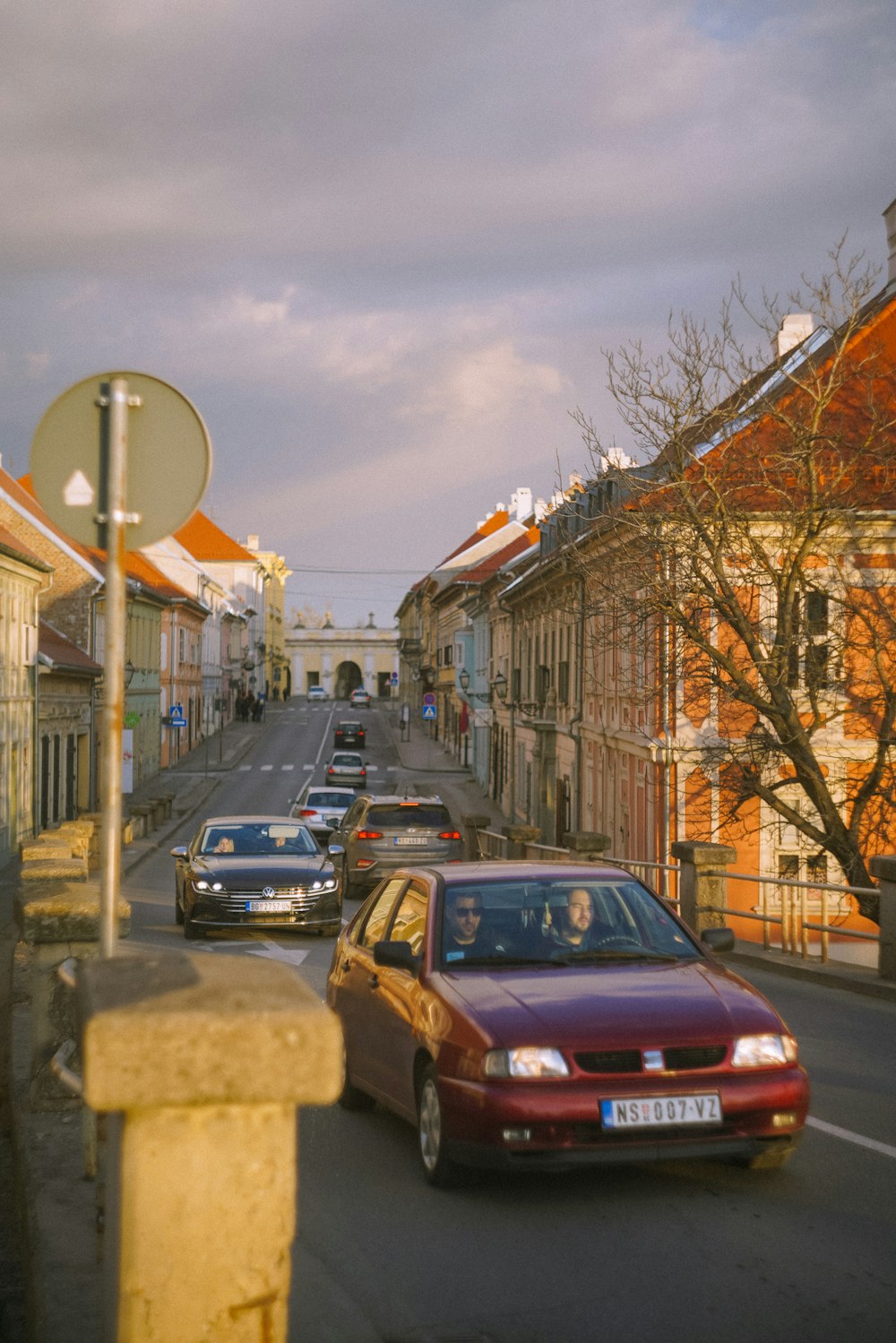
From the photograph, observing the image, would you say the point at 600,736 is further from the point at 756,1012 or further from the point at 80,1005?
the point at 80,1005

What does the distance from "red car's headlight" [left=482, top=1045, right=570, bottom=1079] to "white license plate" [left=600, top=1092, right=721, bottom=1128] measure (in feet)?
0.76

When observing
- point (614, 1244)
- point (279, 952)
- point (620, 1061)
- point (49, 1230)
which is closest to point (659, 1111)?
point (620, 1061)

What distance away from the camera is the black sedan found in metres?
18.8

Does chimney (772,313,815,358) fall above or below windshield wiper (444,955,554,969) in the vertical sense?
above

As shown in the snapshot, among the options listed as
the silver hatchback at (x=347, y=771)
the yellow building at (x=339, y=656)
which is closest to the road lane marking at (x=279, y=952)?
the silver hatchback at (x=347, y=771)

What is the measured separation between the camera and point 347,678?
16288 cm

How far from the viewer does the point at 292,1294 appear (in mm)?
5074

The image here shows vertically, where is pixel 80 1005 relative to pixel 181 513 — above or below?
below

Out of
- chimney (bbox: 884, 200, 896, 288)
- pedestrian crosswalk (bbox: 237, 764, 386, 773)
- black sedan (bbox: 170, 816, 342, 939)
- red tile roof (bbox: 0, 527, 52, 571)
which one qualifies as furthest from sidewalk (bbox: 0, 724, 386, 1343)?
pedestrian crosswalk (bbox: 237, 764, 386, 773)

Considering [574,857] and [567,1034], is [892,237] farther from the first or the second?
[567,1034]

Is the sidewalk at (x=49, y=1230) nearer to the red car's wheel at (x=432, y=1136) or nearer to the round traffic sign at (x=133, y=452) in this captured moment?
the red car's wheel at (x=432, y=1136)

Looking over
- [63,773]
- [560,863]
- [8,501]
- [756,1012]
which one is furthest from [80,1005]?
[8,501]

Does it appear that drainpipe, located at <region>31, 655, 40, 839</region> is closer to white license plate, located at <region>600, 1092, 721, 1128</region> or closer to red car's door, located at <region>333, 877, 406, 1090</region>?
red car's door, located at <region>333, 877, 406, 1090</region>

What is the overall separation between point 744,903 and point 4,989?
16628mm
